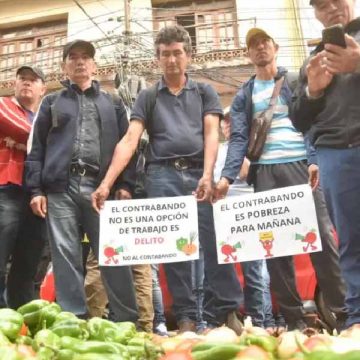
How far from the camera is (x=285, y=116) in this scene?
333 centimetres

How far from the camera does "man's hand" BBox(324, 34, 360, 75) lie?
2195 millimetres

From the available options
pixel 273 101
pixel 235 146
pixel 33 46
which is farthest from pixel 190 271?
pixel 33 46

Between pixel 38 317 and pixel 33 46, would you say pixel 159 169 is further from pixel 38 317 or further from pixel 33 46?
Result: pixel 33 46

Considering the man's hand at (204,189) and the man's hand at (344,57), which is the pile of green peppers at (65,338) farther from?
the man's hand at (344,57)

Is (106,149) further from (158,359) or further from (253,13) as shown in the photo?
(253,13)

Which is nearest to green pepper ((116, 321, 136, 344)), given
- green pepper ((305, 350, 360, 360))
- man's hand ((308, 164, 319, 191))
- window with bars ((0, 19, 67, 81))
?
green pepper ((305, 350, 360, 360))

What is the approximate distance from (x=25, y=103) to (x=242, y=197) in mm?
1854

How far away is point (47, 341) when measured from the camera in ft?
5.43

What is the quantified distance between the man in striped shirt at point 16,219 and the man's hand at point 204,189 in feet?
4.06

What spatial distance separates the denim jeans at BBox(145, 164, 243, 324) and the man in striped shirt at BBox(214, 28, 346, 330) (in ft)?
0.59

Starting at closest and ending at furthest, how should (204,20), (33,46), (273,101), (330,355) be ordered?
(330,355)
(273,101)
(204,20)
(33,46)

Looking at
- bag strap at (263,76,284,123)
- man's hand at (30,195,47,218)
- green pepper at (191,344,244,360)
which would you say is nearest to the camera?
green pepper at (191,344,244,360)

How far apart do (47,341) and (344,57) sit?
1636 mm

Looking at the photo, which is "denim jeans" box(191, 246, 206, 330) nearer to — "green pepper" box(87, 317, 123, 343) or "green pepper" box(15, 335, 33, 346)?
"green pepper" box(87, 317, 123, 343)
